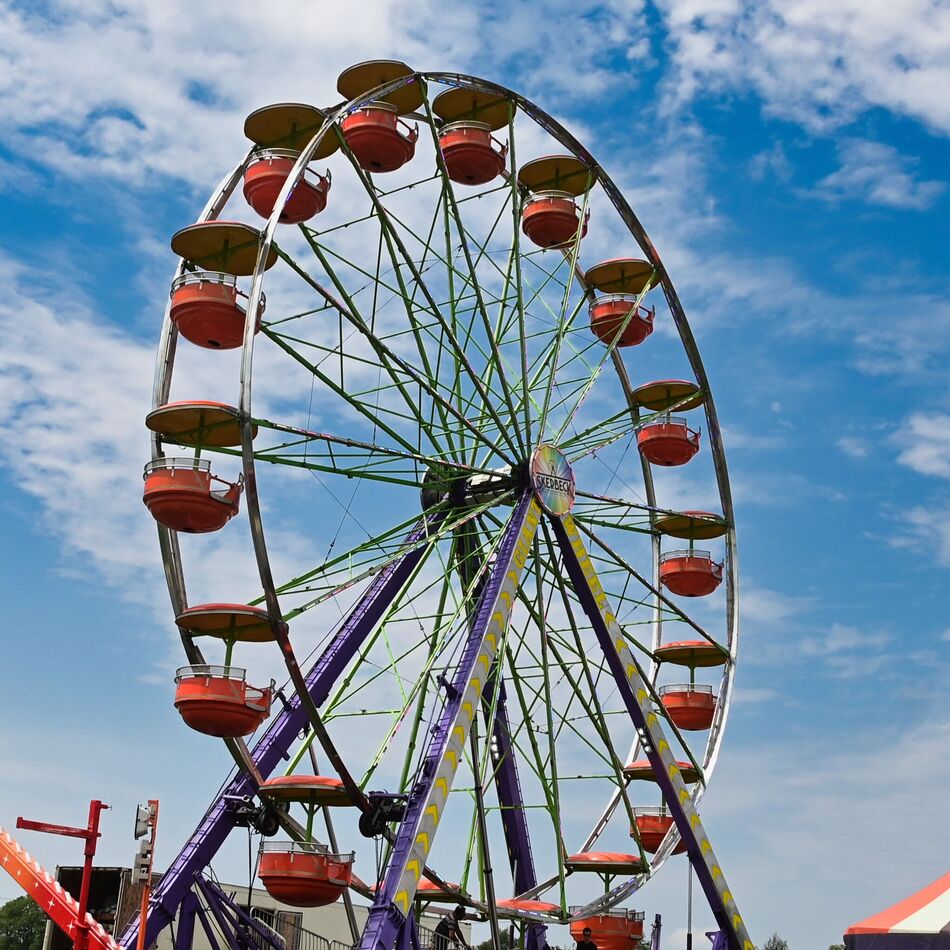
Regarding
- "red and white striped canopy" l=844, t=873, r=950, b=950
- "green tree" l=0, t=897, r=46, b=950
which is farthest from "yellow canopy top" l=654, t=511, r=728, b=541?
"green tree" l=0, t=897, r=46, b=950

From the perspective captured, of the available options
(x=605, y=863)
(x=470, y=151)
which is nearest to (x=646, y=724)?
(x=605, y=863)

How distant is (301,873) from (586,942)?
4669 mm

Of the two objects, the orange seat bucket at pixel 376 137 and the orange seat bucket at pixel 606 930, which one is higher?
the orange seat bucket at pixel 376 137

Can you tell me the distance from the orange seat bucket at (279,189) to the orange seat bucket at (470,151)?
107 inches

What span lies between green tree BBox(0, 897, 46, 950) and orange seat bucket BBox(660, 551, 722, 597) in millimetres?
50666

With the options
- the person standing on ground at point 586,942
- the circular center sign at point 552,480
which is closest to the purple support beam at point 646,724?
the circular center sign at point 552,480

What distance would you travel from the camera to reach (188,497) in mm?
18281

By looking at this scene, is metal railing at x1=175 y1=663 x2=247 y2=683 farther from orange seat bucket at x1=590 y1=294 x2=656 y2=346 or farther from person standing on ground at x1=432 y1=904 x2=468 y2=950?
orange seat bucket at x1=590 y1=294 x2=656 y2=346

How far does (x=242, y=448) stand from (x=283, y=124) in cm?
640

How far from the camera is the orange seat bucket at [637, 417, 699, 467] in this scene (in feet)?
83.5

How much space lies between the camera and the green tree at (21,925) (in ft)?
221

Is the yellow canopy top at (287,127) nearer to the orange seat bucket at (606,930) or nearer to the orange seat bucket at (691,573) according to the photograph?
the orange seat bucket at (691,573)

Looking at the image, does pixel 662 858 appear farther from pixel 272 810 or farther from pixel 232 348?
pixel 232 348

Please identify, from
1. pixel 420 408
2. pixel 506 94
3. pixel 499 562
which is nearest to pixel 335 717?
pixel 499 562
